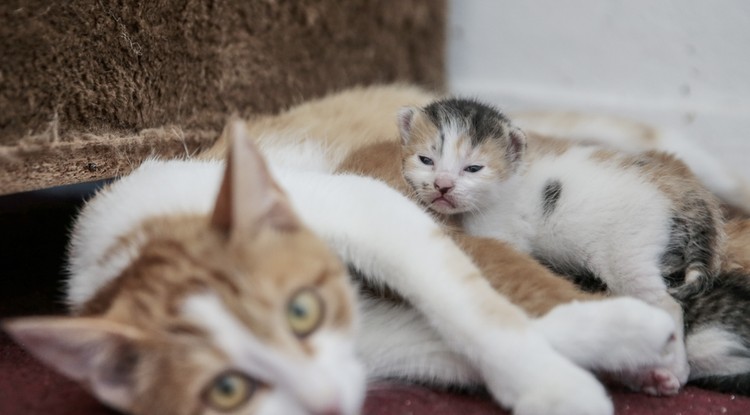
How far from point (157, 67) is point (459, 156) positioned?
2.18 ft

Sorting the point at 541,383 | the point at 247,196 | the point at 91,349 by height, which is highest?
the point at 247,196

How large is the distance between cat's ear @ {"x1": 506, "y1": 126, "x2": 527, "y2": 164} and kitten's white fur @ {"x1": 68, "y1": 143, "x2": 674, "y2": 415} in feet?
1.10

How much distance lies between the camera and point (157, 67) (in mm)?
1464

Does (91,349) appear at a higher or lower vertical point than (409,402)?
higher

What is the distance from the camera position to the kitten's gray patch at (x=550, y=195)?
4.34 feet

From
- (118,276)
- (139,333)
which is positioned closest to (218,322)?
(139,333)

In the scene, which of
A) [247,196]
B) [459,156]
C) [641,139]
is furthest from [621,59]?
[247,196]

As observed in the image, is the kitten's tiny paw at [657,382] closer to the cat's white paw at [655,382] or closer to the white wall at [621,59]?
the cat's white paw at [655,382]

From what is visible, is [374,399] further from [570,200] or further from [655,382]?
[570,200]

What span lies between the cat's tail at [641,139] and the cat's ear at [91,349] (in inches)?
49.1

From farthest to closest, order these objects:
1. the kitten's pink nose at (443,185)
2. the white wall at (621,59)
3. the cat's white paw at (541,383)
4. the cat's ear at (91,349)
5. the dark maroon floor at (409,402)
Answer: the white wall at (621,59)
the kitten's pink nose at (443,185)
the dark maroon floor at (409,402)
the cat's white paw at (541,383)
the cat's ear at (91,349)

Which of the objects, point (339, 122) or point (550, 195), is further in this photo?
point (339, 122)

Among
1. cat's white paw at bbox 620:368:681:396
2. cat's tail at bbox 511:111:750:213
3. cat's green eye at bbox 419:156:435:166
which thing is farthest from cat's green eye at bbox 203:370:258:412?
cat's tail at bbox 511:111:750:213

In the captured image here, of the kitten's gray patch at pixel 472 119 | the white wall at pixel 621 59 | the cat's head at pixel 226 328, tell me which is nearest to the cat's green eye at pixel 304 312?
the cat's head at pixel 226 328
